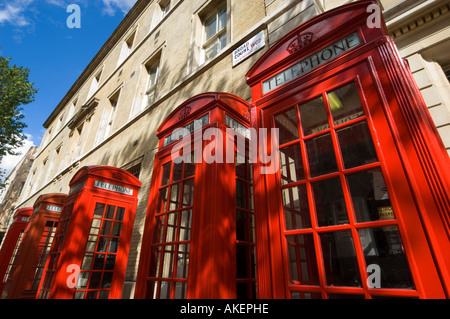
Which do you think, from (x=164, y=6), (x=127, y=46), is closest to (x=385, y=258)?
(x=164, y=6)

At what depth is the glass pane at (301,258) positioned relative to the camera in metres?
1.82

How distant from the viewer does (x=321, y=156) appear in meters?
1.92

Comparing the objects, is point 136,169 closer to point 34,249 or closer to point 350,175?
point 34,249

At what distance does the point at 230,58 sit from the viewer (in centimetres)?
526

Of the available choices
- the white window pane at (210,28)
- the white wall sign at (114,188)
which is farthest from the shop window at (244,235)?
the white window pane at (210,28)

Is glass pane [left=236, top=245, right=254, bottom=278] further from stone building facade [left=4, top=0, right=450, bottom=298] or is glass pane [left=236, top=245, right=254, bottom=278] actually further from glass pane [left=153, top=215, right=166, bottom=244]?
stone building facade [left=4, top=0, right=450, bottom=298]

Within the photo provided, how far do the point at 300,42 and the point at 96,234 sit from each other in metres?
4.99

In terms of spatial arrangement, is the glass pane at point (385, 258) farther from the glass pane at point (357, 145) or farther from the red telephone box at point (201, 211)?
the red telephone box at point (201, 211)

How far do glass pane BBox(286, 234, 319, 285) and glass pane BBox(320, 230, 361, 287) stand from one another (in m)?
0.18

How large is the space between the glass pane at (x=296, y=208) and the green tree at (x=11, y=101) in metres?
20.3

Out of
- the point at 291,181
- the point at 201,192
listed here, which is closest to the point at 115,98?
the point at 201,192

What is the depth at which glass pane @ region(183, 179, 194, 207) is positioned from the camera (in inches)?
113

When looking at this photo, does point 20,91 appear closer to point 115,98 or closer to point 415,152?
point 115,98

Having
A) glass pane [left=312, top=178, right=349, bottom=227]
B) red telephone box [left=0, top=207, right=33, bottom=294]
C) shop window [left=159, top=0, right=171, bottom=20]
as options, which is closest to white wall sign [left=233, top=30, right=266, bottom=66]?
glass pane [left=312, top=178, right=349, bottom=227]
